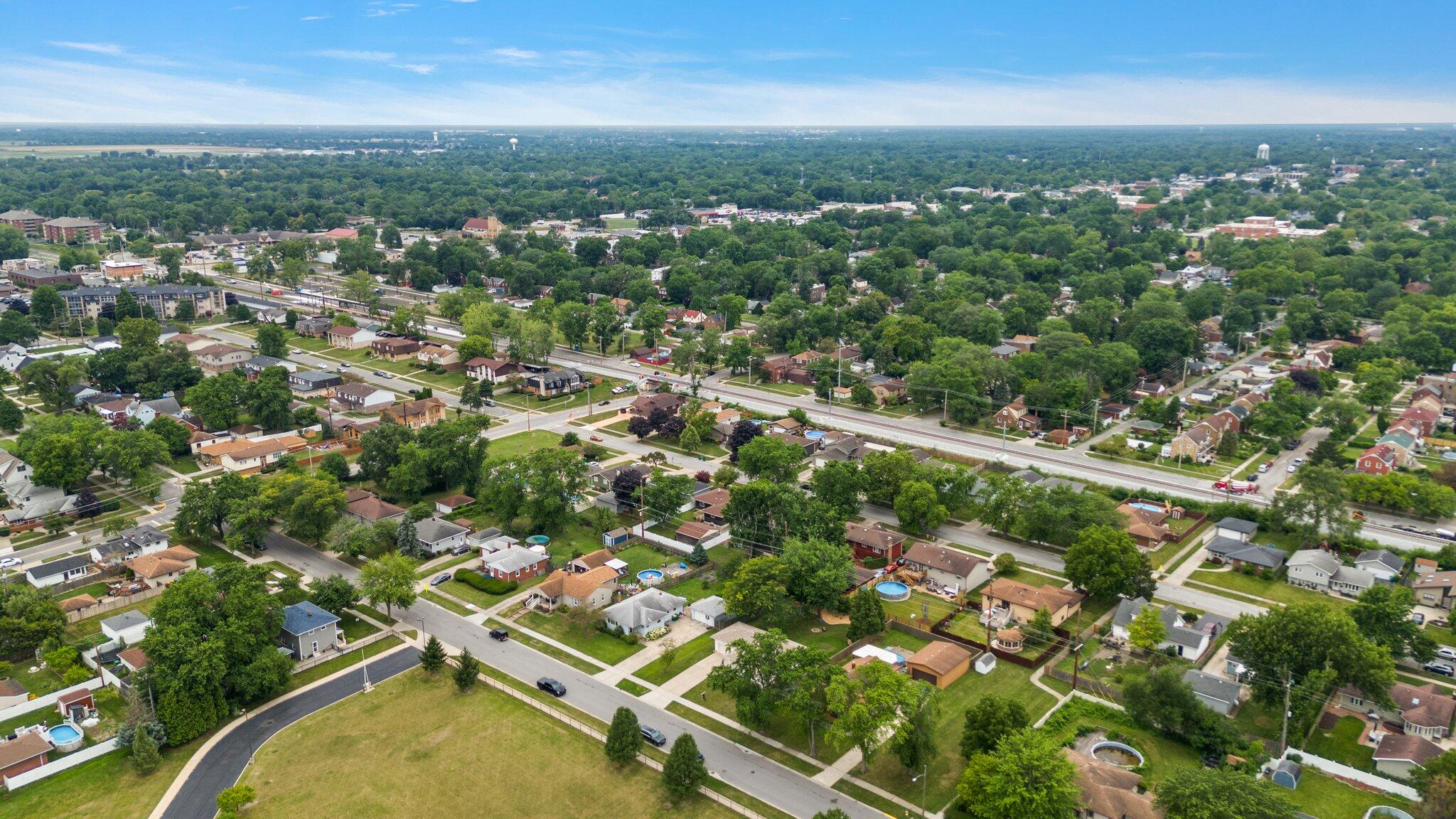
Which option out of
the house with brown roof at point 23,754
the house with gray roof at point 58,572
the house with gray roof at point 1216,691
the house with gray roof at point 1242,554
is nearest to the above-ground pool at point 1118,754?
the house with gray roof at point 1216,691

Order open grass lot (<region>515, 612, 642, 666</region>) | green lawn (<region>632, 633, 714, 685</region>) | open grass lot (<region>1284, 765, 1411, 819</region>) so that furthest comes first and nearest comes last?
open grass lot (<region>515, 612, 642, 666</region>) < green lawn (<region>632, 633, 714, 685</region>) < open grass lot (<region>1284, 765, 1411, 819</region>)

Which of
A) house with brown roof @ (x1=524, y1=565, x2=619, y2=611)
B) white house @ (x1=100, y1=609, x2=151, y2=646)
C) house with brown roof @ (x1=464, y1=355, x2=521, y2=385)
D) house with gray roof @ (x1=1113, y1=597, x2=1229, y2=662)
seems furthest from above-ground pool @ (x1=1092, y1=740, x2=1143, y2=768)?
house with brown roof @ (x1=464, y1=355, x2=521, y2=385)

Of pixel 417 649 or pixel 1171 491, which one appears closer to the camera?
pixel 417 649

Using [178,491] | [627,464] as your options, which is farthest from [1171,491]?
[178,491]

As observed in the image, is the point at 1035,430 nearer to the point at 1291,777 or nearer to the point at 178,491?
the point at 1291,777

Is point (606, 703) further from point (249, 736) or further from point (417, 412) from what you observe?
point (417, 412)

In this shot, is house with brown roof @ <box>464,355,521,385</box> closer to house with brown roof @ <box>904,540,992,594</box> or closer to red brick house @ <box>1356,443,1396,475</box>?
house with brown roof @ <box>904,540,992,594</box>
